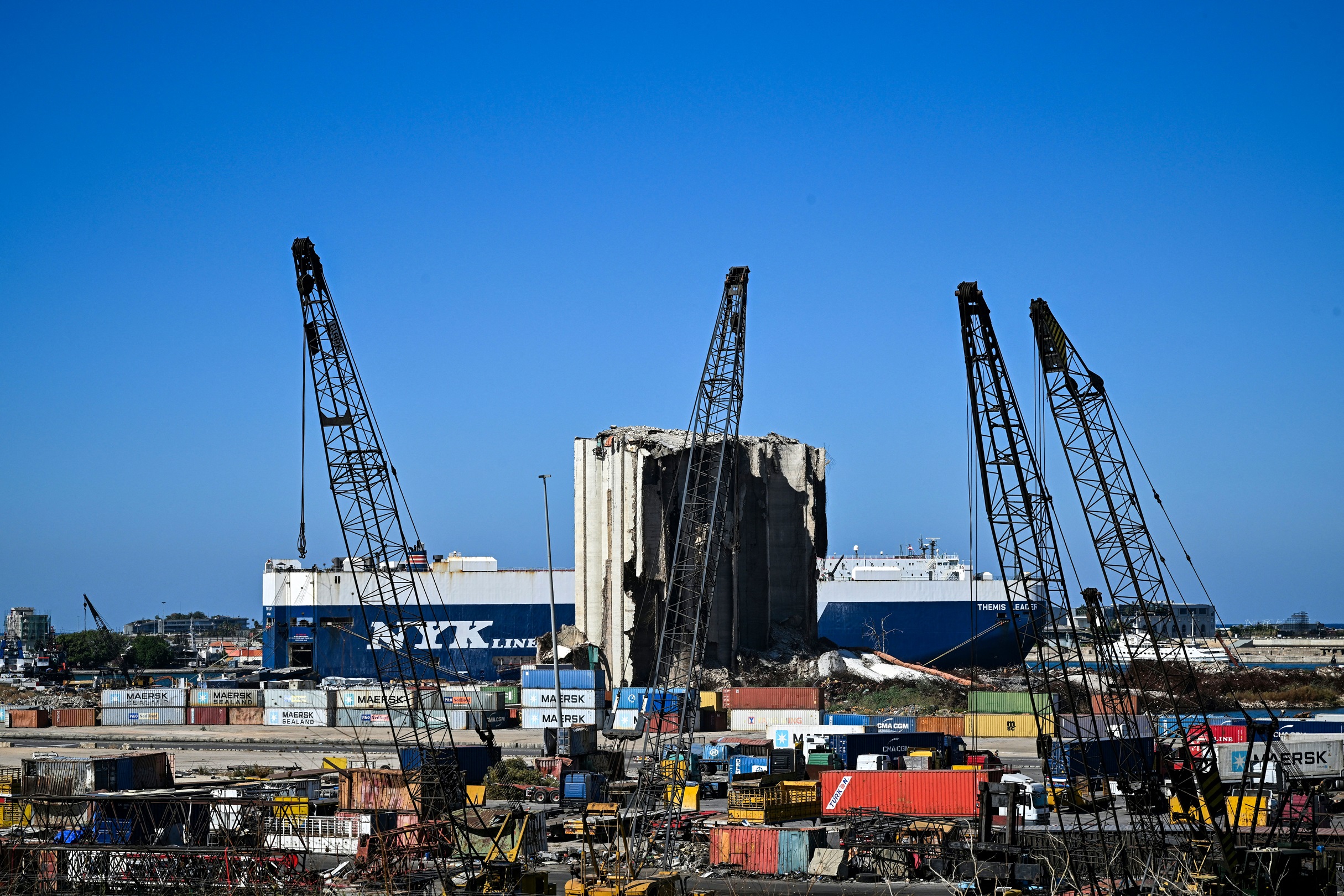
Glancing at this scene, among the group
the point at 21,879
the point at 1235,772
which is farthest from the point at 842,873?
the point at 21,879

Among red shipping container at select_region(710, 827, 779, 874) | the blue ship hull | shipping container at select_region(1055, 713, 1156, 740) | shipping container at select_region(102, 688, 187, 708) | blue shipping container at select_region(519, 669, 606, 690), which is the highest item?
the blue ship hull

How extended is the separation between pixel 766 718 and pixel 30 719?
172 feet

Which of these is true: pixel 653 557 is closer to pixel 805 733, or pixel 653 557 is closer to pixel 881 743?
pixel 805 733

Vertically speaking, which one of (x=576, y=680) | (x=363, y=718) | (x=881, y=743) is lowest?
→ (x=881, y=743)

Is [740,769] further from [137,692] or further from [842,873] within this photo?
[137,692]

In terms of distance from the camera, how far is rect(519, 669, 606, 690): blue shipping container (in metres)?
84.9

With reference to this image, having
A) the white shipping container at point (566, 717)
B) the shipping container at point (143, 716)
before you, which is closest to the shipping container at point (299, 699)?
the shipping container at point (143, 716)

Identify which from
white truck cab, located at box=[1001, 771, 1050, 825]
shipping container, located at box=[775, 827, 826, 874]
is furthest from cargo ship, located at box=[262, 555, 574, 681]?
shipping container, located at box=[775, 827, 826, 874]

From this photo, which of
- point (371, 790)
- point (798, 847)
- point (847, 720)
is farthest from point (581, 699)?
point (798, 847)

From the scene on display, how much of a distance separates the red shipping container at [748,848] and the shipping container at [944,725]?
38.2 metres

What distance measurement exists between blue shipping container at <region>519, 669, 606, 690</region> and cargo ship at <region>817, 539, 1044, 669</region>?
156ft

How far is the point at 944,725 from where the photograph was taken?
76562 mm

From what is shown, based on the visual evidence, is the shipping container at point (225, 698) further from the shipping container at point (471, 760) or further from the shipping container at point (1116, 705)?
the shipping container at point (1116, 705)

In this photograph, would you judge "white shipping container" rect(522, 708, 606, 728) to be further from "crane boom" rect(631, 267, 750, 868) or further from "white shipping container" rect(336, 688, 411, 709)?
"crane boom" rect(631, 267, 750, 868)
